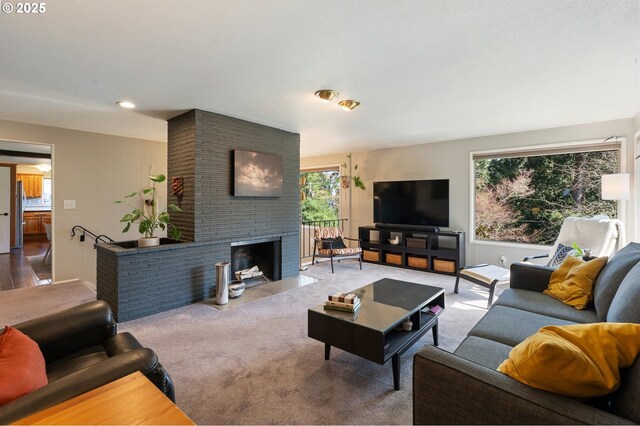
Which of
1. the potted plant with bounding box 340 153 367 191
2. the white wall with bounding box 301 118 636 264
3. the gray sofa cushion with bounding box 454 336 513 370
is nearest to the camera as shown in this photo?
the gray sofa cushion with bounding box 454 336 513 370

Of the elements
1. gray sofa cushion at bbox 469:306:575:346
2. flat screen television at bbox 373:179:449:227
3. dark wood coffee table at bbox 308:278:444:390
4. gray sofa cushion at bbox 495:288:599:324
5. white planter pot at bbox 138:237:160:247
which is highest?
flat screen television at bbox 373:179:449:227

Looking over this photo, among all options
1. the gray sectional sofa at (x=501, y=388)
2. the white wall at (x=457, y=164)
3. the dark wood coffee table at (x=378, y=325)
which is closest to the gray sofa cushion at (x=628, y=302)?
the gray sectional sofa at (x=501, y=388)

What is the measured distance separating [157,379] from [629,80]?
4.17m

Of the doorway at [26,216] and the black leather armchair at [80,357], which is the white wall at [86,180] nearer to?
the doorway at [26,216]

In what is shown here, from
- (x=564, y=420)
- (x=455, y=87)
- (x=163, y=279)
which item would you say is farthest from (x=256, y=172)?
(x=564, y=420)

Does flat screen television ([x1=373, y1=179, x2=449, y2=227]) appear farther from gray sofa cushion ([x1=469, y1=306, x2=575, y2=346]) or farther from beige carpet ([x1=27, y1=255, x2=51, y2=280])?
beige carpet ([x1=27, y1=255, x2=51, y2=280])

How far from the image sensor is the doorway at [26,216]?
189 inches

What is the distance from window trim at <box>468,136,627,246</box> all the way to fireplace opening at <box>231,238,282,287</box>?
127 inches

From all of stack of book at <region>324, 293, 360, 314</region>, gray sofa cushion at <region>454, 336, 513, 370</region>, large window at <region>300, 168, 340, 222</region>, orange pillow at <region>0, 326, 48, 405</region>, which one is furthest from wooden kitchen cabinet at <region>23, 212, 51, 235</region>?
gray sofa cushion at <region>454, 336, 513, 370</region>

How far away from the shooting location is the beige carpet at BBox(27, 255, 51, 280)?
16.0 feet

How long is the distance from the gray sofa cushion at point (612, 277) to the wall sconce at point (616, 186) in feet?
5.46

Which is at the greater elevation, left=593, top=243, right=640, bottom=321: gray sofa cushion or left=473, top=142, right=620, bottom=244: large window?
left=473, top=142, right=620, bottom=244: large window

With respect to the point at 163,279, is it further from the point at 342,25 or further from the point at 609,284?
the point at 609,284

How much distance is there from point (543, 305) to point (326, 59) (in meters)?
2.44
